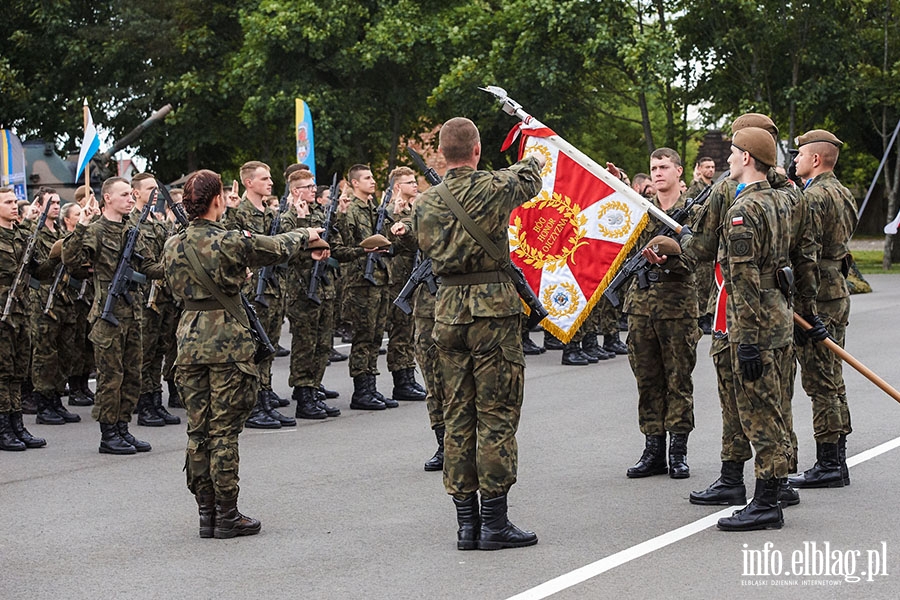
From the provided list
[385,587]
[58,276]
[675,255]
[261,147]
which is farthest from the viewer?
[261,147]

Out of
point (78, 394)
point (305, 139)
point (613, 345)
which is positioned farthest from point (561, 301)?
point (305, 139)

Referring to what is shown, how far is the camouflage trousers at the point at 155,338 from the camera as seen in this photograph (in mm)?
10961

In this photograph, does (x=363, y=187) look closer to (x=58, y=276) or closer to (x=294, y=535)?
(x=58, y=276)

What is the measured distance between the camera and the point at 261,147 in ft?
114

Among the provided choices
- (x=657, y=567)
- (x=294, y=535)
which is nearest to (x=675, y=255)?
(x=657, y=567)

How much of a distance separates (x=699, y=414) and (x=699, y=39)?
23012mm

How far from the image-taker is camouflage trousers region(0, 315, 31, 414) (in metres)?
9.87

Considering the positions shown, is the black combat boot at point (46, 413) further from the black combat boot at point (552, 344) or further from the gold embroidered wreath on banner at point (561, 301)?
the black combat boot at point (552, 344)

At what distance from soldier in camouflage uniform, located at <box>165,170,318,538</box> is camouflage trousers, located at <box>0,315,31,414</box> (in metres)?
3.47

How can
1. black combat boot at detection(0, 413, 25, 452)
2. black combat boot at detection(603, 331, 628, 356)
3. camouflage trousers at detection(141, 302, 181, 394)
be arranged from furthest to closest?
black combat boot at detection(603, 331, 628, 356)
camouflage trousers at detection(141, 302, 181, 394)
black combat boot at detection(0, 413, 25, 452)

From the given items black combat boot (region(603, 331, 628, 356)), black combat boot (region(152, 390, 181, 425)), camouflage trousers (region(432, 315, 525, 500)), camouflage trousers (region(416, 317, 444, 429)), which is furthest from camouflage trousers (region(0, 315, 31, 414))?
black combat boot (region(603, 331, 628, 356))

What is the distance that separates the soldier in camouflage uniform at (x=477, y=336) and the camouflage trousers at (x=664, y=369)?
1.63 meters

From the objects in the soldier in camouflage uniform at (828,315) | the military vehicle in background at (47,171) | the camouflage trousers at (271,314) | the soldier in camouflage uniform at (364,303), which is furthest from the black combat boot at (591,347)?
the military vehicle in background at (47,171)

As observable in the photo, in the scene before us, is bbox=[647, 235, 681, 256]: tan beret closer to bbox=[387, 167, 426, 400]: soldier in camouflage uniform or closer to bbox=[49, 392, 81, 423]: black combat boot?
bbox=[387, 167, 426, 400]: soldier in camouflage uniform
